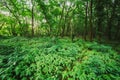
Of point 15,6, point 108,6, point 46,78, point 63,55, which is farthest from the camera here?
point 108,6

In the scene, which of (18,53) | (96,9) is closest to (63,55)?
(18,53)

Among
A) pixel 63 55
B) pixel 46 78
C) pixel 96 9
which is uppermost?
pixel 96 9

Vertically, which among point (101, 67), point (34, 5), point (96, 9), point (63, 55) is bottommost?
point (101, 67)

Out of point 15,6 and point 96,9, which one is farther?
point 15,6

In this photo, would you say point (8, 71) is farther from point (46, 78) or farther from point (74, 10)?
point (74, 10)

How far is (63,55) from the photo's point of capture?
5.57 metres

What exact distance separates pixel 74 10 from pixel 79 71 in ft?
50.8

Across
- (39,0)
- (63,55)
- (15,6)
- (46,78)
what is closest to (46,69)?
(46,78)

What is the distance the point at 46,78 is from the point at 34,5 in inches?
628

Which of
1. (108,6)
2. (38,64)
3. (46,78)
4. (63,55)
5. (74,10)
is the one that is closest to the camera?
(46,78)

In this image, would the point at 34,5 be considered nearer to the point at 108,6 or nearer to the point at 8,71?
the point at 108,6

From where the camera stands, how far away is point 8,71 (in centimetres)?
473

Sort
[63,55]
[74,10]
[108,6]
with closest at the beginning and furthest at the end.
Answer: [63,55] < [74,10] < [108,6]

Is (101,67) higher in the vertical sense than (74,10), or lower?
lower
